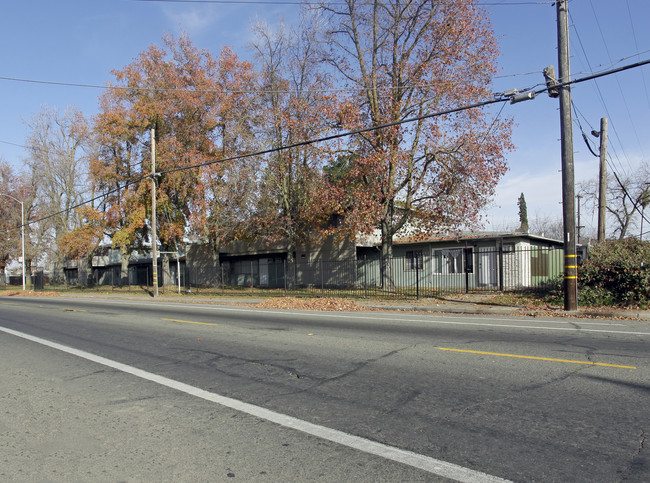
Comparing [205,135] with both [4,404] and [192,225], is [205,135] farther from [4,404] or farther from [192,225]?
[4,404]

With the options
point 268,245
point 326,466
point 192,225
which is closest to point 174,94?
point 192,225

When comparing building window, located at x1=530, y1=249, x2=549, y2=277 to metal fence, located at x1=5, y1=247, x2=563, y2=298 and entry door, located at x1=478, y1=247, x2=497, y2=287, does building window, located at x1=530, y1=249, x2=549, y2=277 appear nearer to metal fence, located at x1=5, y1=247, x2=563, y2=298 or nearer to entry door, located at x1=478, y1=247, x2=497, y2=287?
metal fence, located at x1=5, y1=247, x2=563, y2=298

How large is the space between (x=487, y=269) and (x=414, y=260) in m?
4.66

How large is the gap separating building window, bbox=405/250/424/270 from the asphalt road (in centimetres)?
1947

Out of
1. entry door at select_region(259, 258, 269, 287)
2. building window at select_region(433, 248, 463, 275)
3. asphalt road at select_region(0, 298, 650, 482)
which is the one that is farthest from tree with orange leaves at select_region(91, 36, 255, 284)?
asphalt road at select_region(0, 298, 650, 482)

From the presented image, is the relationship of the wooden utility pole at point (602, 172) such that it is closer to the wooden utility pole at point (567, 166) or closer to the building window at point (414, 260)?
the wooden utility pole at point (567, 166)

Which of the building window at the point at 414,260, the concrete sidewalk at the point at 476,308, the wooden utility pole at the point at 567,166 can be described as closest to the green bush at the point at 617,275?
the concrete sidewalk at the point at 476,308

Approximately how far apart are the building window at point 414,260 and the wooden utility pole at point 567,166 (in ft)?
46.6

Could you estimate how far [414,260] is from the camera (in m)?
29.8

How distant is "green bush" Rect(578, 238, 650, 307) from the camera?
600 inches

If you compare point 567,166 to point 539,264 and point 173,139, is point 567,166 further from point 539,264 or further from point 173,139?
point 173,139

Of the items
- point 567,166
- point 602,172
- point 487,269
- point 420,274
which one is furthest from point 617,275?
point 420,274

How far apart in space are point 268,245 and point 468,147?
1734 centimetres

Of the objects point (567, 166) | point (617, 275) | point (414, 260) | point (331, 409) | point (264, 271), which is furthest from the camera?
point (264, 271)
